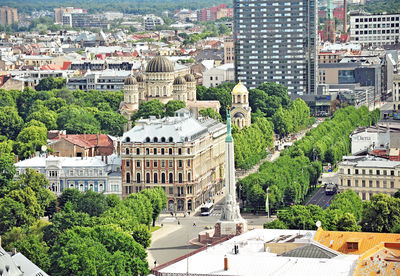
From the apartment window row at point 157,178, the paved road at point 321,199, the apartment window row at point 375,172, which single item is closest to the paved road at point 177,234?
the apartment window row at point 157,178

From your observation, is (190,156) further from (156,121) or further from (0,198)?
(0,198)

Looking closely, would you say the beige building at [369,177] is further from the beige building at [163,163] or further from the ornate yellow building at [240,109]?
the ornate yellow building at [240,109]

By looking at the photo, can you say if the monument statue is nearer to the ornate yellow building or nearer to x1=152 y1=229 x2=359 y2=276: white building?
x1=152 y1=229 x2=359 y2=276: white building

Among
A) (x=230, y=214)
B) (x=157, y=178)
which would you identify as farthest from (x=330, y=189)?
(x=230, y=214)

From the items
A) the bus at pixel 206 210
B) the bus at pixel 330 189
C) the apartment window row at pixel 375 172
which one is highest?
the apartment window row at pixel 375 172

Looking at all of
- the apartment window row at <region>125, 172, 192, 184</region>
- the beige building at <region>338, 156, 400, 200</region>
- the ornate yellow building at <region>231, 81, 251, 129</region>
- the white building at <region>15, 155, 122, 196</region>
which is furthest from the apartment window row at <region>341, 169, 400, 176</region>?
the ornate yellow building at <region>231, 81, 251, 129</region>
